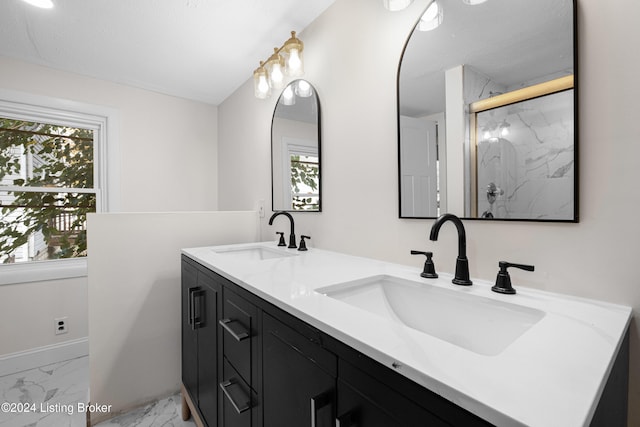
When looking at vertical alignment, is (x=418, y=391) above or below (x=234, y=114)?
→ below

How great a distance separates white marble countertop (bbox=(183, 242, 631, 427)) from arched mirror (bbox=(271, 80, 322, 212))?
90cm

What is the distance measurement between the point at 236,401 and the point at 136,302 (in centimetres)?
112

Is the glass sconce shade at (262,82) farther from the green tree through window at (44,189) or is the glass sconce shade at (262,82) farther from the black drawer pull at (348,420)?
the black drawer pull at (348,420)

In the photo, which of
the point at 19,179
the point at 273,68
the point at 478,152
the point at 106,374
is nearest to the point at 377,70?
the point at 478,152

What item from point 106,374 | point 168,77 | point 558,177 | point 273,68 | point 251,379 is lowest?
point 106,374

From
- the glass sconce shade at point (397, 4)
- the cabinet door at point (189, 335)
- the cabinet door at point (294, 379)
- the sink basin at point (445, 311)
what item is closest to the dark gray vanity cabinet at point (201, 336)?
the cabinet door at point (189, 335)

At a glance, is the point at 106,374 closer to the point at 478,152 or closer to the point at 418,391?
the point at 418,391

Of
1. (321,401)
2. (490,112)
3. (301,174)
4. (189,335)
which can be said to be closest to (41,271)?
(189,335)

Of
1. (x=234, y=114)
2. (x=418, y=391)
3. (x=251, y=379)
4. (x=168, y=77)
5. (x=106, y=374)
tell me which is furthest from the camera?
(x=234, y=114)

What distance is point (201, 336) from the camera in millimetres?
1364

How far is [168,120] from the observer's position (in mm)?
2676

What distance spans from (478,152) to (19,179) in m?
3.03

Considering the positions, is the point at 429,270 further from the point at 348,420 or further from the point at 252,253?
the point at 252,253

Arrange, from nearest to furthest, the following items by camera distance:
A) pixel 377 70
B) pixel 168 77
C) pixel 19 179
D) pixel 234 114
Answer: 1. pixel 377 70
2. pixel 19 179
3. pixel 168 77
4. pixel 234 114
